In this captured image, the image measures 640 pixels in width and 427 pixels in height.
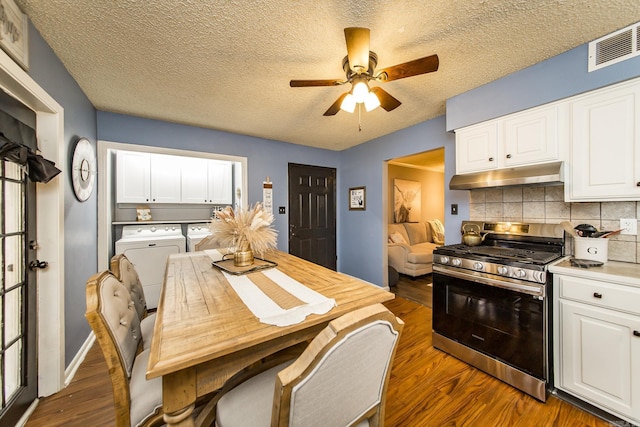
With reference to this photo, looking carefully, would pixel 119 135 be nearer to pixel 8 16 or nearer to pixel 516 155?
pixel 8 16

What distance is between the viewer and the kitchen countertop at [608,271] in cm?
137

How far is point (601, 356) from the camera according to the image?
1.45 metres

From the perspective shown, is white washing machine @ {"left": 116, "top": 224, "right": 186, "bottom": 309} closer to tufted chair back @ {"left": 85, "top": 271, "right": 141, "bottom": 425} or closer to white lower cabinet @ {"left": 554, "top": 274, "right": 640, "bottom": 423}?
tufted chair back @ {"left": 85, "top": 271, "right": 141, "bottom": 425}

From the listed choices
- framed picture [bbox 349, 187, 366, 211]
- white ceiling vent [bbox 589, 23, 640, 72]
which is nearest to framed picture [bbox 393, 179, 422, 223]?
framed picture [bbox 349, 187, 366, 211]

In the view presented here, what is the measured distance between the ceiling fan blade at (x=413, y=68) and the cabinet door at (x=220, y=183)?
3.28 metres

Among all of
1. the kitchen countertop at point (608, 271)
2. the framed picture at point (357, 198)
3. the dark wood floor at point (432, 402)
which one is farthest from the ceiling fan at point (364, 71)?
the framed picture at point (357, 198)

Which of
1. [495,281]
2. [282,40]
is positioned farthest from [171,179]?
[495,281]

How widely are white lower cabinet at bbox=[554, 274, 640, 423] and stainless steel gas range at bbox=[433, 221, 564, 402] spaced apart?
8cm

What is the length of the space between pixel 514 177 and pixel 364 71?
57.8 inches

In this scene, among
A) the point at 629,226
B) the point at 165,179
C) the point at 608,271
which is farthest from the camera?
the point at 165,179

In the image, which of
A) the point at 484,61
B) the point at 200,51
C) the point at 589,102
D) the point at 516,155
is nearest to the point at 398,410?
the point at 516,155

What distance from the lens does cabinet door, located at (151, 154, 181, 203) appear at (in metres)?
3.56

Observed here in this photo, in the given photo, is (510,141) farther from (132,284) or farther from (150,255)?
(150,255)

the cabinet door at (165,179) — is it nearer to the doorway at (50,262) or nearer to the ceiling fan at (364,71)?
the doorway at (50,262)
